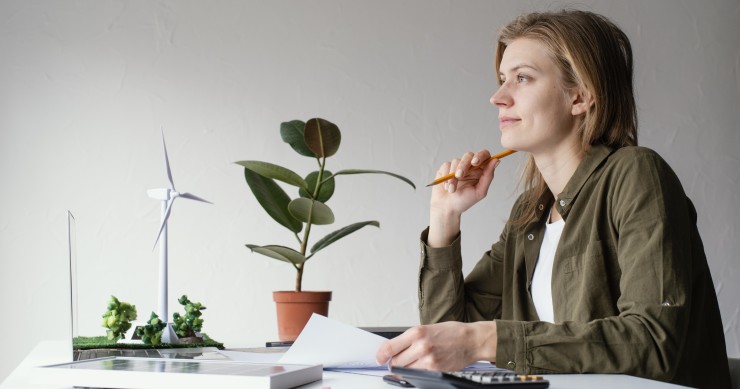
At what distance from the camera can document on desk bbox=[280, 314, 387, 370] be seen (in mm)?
874

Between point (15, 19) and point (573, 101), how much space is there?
1994 millimetres

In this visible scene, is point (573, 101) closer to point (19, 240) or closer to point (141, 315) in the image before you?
point (141, 315)

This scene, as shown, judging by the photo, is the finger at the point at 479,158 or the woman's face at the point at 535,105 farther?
the finger at the point at 479,158

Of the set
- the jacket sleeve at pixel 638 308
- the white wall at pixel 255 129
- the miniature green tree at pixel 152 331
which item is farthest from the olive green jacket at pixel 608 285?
the white wall at pixel 255 129

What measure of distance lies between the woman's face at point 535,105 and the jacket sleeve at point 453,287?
23 centimetres

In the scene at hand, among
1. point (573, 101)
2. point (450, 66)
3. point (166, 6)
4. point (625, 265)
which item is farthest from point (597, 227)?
point (166, 6)

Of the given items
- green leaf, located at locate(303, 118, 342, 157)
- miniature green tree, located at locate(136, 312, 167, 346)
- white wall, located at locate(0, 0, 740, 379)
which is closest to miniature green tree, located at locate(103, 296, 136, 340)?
miniature green tree, located at locate(136, 312, 167, 346)

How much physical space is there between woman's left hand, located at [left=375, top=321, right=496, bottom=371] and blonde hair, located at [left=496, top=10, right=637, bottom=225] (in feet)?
1.79

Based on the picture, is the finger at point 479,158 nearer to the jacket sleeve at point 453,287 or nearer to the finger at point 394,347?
the jacket sleeve at point 453,287

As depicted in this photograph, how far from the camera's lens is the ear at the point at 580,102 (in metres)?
1.33

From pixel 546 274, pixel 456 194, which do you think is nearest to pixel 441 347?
pixel 546 274

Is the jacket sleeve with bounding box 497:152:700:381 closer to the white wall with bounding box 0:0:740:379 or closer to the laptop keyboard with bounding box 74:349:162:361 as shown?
the laptop keyboard with bounding box 74:349:162:361

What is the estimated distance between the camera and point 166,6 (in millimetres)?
2676

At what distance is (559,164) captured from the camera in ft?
4.48
